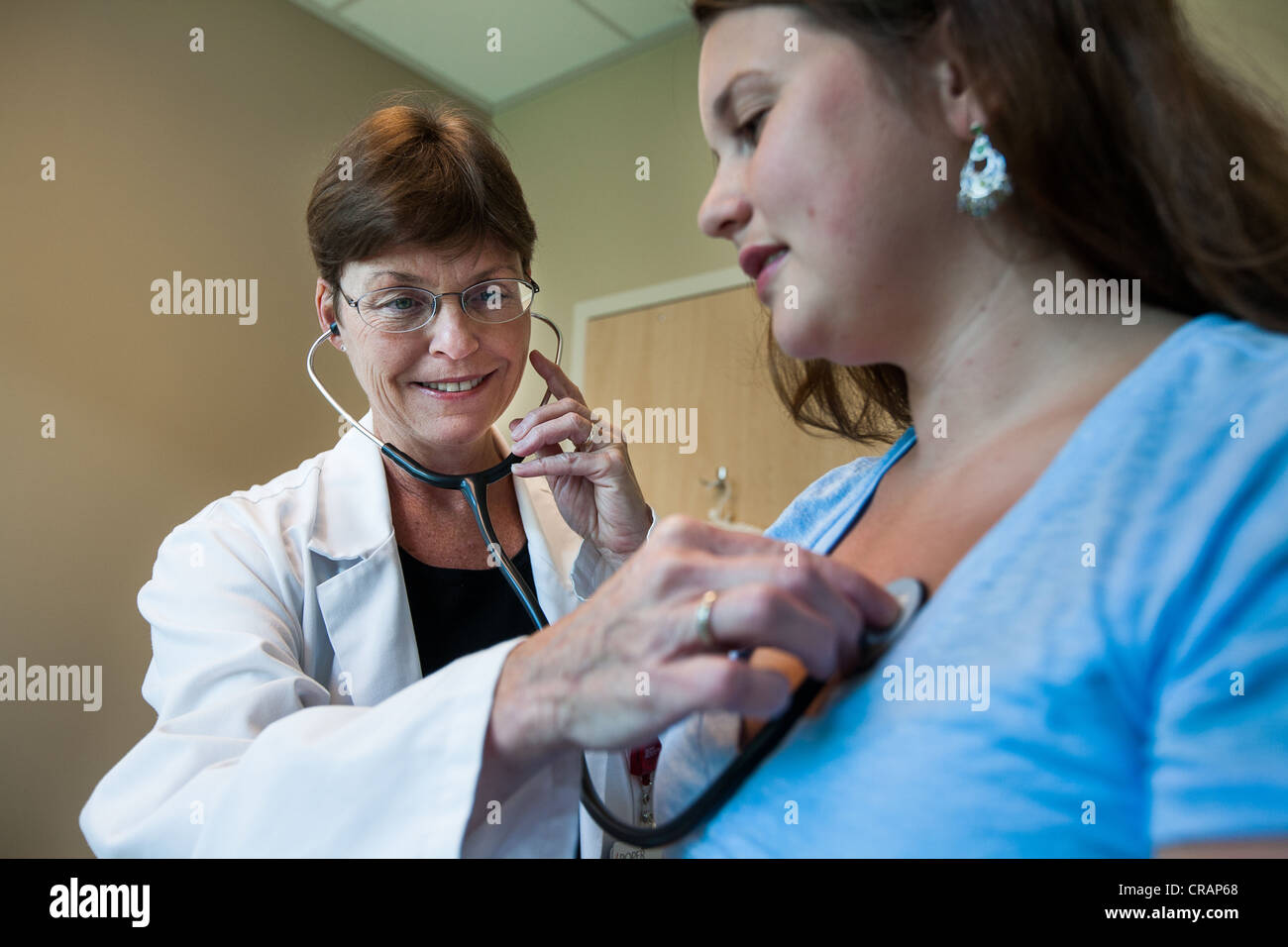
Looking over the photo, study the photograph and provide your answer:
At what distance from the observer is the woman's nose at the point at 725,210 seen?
0.66m

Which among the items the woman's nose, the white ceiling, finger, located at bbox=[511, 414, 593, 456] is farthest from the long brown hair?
the white ceiling

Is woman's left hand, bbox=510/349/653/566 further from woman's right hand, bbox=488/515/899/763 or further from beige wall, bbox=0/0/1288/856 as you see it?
beige wall, bbox=0/0/1288/856

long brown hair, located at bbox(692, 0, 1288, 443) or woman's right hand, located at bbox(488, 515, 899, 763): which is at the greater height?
long brown hair, located at bbox(692, 0, 1288, 443)

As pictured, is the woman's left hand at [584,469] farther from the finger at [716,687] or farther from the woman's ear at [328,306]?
the finger at [716,687]

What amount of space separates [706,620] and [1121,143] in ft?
1.41

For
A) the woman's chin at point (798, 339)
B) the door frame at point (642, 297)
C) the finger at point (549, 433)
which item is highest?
the door frame at point (642, 297)

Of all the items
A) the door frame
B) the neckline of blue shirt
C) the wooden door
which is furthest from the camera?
the door frame

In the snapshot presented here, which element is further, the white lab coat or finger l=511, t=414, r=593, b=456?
finger l=511, t=414, r=593, b=456

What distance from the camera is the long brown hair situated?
59 centimetres

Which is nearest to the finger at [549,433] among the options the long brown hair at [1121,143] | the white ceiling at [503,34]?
the long brown hair at [1121,143]

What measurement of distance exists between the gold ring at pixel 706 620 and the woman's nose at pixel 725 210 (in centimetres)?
30

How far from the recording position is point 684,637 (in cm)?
48

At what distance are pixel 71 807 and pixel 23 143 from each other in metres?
1.60

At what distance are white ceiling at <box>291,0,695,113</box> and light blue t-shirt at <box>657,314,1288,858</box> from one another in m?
2.60
